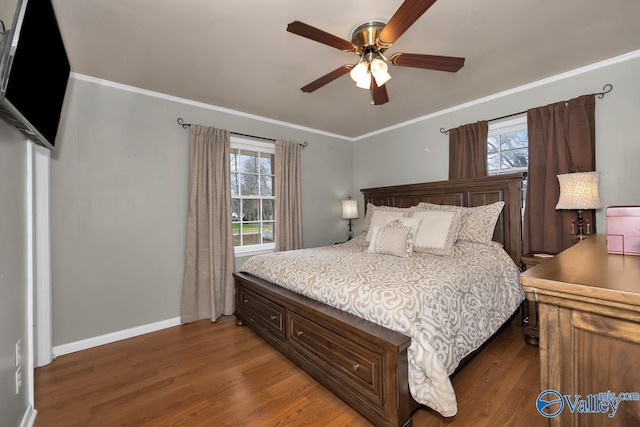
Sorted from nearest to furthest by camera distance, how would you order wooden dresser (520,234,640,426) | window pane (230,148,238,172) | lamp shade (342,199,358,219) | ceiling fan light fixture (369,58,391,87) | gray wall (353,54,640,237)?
wooden dresser (520,234,640,426) < ceiling fan light fixture (369,58,391,87) < gray wall (353,54,640,237) < window pane (230,148,238,172) < lamp shade (342,199,358,219)

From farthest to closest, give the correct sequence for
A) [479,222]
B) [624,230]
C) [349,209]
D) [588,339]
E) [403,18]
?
[349,209] → [479,222] → [403,18] → [624,230] → [588,339]

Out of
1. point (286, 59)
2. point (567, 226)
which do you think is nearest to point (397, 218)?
point (567, 226)

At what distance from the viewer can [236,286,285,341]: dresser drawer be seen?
7.51 feet

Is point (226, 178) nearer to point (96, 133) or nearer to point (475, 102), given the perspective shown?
point (96, 133)

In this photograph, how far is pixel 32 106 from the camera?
1391 millimetres

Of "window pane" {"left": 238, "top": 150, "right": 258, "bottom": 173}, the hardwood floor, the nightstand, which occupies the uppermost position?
"window pane" {"left": 238, "top": 150, "right": 258, "bottom": 173}

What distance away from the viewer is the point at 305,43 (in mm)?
2049

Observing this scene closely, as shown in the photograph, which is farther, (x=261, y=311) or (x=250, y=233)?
(x=250, y=233)

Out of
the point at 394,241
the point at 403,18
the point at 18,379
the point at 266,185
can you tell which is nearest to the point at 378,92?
the point at 403,18

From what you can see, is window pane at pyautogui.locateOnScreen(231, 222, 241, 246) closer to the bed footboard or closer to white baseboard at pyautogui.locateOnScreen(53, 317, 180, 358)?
white baseboard at pyautogui.locateOnScreen(53, 317, 180, 358)

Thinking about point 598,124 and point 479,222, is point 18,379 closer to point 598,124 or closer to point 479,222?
point 479,222

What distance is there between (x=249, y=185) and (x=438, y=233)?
2361 mm

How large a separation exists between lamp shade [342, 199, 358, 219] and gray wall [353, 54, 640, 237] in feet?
2.78

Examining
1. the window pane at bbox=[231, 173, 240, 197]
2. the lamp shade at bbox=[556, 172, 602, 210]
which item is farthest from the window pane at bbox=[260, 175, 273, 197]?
the lamp shade at bbox=[556, 172, 602, 210]
